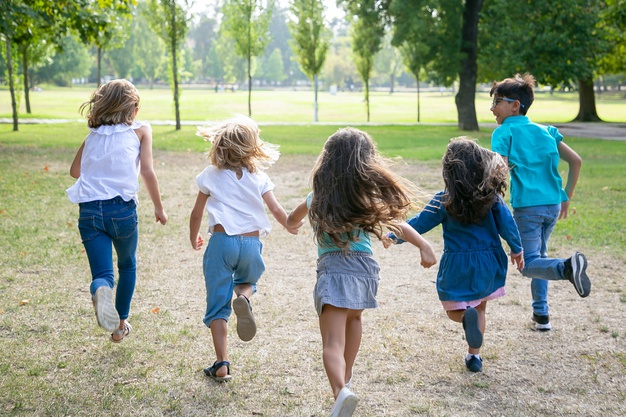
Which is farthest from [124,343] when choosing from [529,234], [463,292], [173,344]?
[529,234]

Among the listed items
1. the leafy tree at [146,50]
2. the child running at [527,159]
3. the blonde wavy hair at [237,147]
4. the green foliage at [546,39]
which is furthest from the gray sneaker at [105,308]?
the leafy tree at [146,50]

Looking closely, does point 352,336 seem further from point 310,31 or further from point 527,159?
point 310,31

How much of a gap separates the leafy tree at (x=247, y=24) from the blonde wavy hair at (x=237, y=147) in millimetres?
34615

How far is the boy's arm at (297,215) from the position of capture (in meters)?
4.19

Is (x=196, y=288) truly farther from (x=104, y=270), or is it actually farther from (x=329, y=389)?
(x=329, y=389)

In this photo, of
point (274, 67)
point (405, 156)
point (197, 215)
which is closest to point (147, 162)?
point (197, 215)

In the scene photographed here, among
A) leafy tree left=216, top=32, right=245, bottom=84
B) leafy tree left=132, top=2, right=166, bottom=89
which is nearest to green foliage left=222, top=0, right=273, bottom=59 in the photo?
leafy tree left=216, top=32, right=245, bottom=84

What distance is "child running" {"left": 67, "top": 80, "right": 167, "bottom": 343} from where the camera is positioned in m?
4.89

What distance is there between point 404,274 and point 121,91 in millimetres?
3892

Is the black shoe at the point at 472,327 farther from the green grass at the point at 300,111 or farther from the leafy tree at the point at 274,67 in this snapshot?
the leafy tree at the point at 274,67

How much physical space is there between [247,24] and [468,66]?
1304 cm

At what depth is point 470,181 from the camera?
4543mm

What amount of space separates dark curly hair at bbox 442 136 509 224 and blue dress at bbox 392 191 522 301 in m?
0.07

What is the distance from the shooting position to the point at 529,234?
18.4 feet
